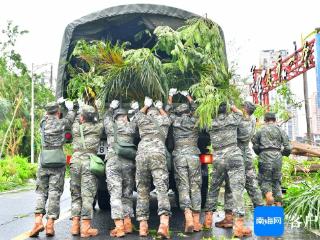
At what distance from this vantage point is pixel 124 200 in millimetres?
6250

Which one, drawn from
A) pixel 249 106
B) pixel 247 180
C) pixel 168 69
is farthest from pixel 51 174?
pixel 249 106

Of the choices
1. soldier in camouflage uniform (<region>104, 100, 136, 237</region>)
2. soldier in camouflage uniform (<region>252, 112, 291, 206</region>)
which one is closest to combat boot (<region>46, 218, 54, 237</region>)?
soldier in camouflage uniform (<region>104, 100, 136, 237</region>)

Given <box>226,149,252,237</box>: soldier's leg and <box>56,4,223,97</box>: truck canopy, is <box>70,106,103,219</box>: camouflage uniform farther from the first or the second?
<box>226,149,252,237</box>: soldier's leg

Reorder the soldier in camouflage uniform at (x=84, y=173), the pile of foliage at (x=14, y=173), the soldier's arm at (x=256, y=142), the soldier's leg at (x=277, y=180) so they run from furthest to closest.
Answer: the pile of foliage at (x=14, y=173) → the soldier's arm at (x=256, y=142) → the soldier's leg at (x=277, y=180) → the soldier in camouflage uniform at (x=84, y=173)

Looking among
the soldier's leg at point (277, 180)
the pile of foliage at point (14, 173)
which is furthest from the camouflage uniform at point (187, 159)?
the pile of foliage at point (14, 173)

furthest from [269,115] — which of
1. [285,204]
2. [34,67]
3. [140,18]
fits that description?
[34,67]

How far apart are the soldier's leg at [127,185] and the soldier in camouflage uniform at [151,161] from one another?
0.74 ft

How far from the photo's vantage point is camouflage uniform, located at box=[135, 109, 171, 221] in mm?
5980

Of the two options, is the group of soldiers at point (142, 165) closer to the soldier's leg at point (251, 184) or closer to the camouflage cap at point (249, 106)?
the soldier's leg at point (251, 184)

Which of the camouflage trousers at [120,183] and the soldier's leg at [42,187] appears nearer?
the camouflage trousers at [120,183]

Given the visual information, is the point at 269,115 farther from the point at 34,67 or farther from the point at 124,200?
the point at 34,67

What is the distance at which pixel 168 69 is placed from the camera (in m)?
6.66

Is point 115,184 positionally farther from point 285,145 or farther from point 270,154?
point 285,145

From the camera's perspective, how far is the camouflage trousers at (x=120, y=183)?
19.8ft
